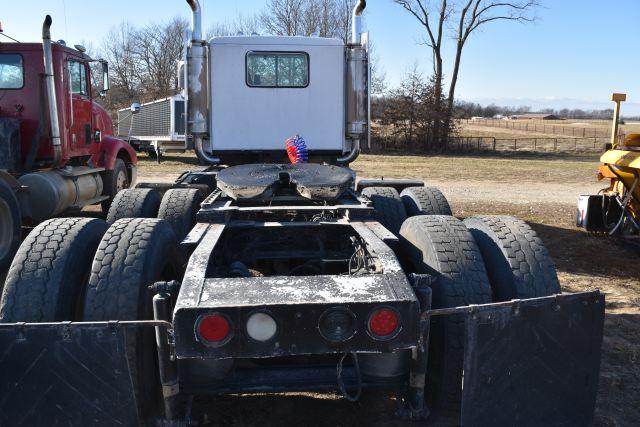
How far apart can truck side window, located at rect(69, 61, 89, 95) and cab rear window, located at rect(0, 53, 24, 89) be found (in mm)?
805

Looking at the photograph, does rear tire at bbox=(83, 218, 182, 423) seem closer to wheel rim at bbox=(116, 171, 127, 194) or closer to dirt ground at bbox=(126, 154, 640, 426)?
dirt ground at bbox=(126, 154, 640, 426)

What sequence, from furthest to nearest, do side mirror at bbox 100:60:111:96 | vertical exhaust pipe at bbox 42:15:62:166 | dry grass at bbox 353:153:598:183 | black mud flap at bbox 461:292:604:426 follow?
dry grass at bbox 353:153:598:183 → side mirror at bbox 100:60:111:96 → vertical exhaust pipe at bbox 42:15:62:166 → black mud flap at bbox 461:292:604:426

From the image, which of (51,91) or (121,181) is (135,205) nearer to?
(51,91)

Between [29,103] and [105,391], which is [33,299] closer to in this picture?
[105,391]

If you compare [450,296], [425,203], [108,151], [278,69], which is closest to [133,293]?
[450,296]

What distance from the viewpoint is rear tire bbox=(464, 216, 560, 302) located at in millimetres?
3133

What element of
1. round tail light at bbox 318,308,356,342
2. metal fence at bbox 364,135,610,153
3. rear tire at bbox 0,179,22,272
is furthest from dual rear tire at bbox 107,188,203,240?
metal fence at bbox 364,135,610,153

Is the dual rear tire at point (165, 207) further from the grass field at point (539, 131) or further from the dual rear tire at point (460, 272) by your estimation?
the grass field at point (539, 131)

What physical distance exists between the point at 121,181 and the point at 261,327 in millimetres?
9862

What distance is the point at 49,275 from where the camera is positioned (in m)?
2.92

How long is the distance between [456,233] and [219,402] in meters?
1.80

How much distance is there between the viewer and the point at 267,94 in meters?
6.50

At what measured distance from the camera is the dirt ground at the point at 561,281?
138 inches

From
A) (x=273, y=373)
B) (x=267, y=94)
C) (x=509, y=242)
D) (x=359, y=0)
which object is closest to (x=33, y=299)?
(x=273, y=373)
